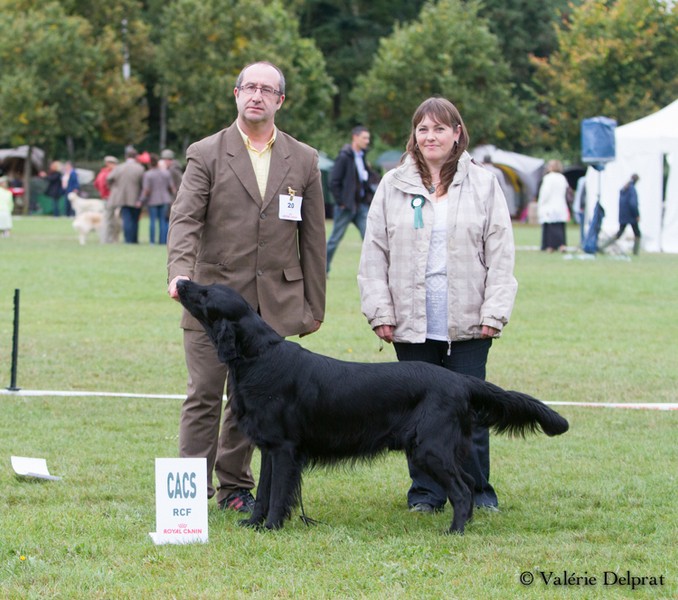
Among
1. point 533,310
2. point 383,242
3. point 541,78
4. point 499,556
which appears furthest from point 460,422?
point 541,78

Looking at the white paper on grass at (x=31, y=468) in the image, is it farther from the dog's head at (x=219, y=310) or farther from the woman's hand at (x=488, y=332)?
the woman's hand at (x=488, y=332)

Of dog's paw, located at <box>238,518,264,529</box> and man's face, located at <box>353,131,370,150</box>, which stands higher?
man's face, located at <box>353,131,370,150</box>

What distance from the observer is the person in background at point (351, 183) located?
15.4 metres

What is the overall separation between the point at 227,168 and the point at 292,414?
122cm

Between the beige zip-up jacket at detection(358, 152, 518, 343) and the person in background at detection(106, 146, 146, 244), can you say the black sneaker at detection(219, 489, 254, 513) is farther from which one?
the person in background at detection(106, 146, 146, 244)

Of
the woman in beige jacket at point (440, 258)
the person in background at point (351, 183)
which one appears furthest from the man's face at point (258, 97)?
the person in background at point (351, 183)

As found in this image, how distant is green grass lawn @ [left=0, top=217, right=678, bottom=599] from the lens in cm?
410

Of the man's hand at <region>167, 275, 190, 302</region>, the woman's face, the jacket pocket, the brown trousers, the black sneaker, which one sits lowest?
the black sneaker

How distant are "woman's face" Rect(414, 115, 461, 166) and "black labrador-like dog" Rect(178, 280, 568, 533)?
1042 mm

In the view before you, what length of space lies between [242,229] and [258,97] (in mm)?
612

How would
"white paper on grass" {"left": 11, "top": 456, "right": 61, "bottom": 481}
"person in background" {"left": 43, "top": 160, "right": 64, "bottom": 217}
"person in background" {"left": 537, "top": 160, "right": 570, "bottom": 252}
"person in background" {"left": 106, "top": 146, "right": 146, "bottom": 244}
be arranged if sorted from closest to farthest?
"white paper on grass" {"left": 11, "top": 456, "right": 61, "bottom": 481} → "person in background" {"left": 537, "top": 160, "right": 570, "bottom": 252} → "person in background" {"left": 106, "top": 146, "right": 146, "bottom": 244} → "person in background" {"left": 43, "top": 160, "right": 64, "bottom": 217}

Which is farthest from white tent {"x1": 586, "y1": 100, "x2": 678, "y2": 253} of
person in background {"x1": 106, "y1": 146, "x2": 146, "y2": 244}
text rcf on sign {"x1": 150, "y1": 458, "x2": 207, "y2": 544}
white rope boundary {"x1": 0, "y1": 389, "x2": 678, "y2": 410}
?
text rcf on sign {"x1": 150, "y1": 458, "x2": 207, "y2": 544}

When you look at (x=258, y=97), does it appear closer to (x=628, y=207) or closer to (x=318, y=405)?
(x=318, y=405)

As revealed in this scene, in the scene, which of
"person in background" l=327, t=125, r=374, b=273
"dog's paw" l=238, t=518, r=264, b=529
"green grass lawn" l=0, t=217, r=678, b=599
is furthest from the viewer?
"person in background" l=327, t=125, r=374, b=273
